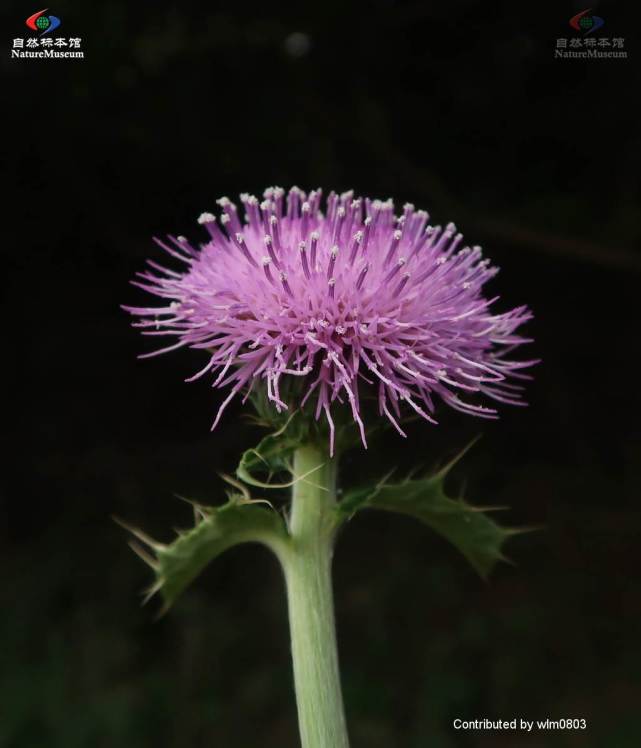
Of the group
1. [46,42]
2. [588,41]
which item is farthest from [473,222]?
[46,42]

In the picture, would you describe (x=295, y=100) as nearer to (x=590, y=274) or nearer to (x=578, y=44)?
(x=578, y=44)

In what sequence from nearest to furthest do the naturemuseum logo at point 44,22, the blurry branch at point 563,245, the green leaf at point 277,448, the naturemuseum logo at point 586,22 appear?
the green leaf at point 277,448, the naturemuseum logo at point 44,22, the naturemuseum logo at point 586,22, the blurry branch at point 563,245

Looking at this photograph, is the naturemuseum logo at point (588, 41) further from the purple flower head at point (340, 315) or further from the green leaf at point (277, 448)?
the green leaf at point (277, 448)

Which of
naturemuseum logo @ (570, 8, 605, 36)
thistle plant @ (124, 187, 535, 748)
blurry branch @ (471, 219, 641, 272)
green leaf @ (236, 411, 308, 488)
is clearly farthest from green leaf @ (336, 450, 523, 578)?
blurry branch @ (471, 219, 641, 272)

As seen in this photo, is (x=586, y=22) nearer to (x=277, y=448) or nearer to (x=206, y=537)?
(x=277, y=448)

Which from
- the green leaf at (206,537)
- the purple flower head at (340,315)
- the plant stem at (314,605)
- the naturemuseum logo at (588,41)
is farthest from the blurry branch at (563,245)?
the green leaf at (206,537)
